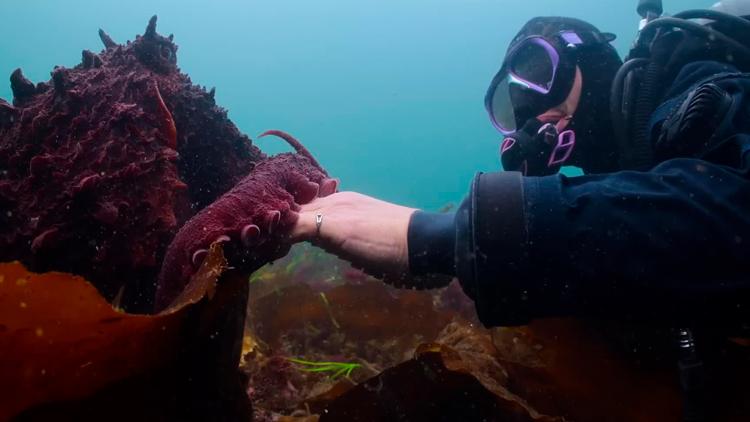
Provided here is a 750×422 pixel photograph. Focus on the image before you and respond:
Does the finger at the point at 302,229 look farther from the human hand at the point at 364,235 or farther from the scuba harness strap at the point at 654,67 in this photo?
the scuba harness strap at the point at 654,67

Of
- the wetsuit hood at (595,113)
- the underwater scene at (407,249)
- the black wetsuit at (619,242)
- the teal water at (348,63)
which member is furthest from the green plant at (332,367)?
the teal water at (348,63)

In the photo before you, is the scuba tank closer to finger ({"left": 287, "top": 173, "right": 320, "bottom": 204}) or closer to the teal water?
finger ({"left": 287, "top": 173, "right": 320, "bottom": 204})

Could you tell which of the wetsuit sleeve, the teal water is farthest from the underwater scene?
the teal water

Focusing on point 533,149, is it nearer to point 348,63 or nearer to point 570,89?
point 570,89

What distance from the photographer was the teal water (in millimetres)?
94938

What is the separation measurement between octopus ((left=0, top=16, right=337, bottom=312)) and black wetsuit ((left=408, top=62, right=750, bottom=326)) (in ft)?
2.86

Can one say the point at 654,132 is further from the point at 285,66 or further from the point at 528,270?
the point at 285,66

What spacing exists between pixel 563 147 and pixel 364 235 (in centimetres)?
180

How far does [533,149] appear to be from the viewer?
2994mm

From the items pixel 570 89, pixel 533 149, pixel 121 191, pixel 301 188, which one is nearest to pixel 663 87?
pixel 570 89

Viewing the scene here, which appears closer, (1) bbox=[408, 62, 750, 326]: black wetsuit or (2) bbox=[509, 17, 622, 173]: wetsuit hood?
(1) bbox=[408, 62, 750, 326]: black wetsuit

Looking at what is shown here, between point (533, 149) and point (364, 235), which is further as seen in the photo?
point (533, 149)

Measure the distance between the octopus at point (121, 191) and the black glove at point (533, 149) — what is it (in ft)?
4.70

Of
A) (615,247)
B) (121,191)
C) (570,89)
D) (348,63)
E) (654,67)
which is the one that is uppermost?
(348,63)
